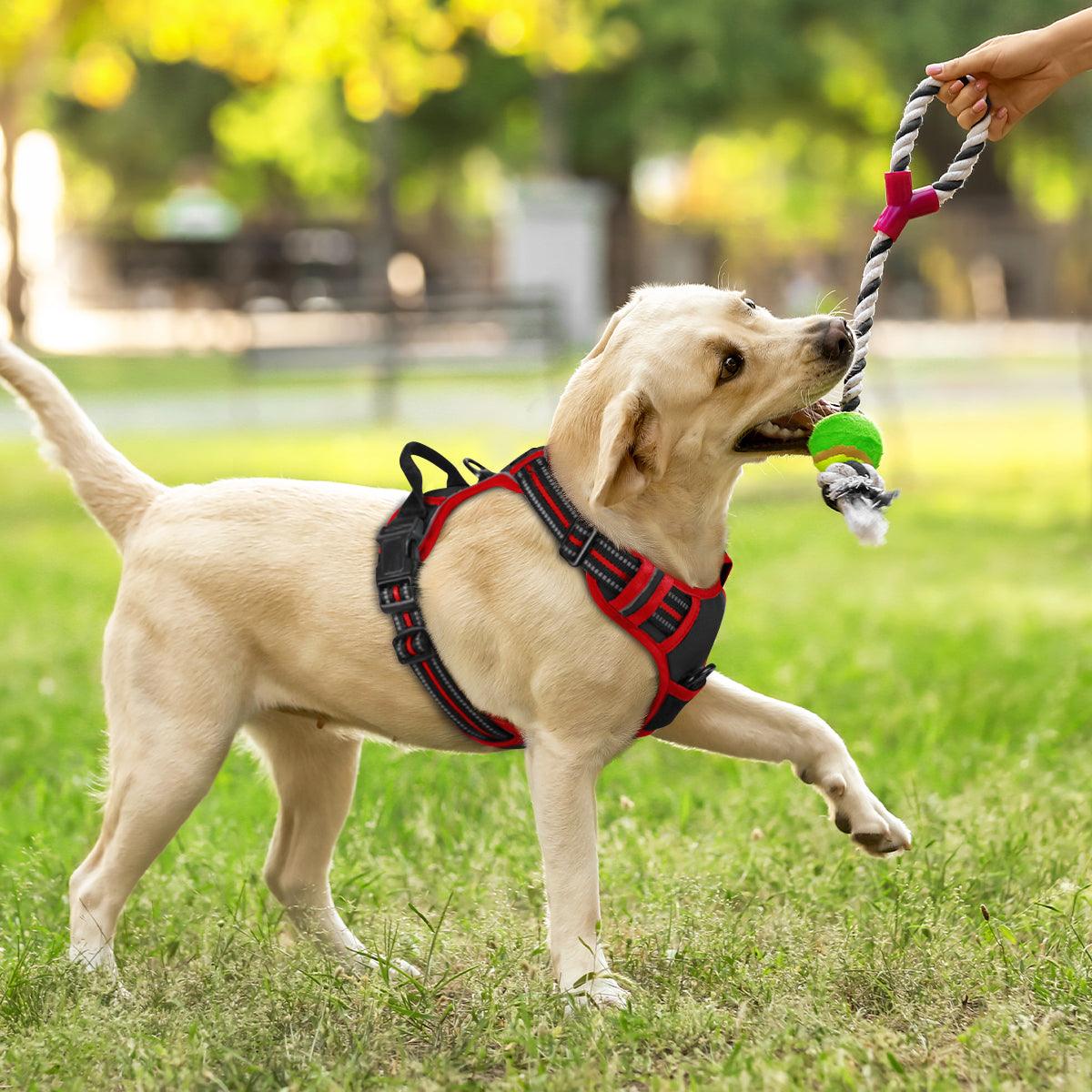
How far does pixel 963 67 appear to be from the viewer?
421 centimetres

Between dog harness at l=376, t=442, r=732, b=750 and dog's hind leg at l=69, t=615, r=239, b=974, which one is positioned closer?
dog harness at l=376, t=442, r=732, b=750

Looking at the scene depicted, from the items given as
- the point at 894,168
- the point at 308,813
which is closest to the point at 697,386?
the point at 894,168

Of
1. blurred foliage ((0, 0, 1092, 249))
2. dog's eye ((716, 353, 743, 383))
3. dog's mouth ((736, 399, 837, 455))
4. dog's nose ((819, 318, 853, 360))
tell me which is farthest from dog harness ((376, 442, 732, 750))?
blurred foliage ((0, 0, 1092, 249))

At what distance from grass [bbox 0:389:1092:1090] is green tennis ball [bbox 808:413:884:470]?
877 millimetres

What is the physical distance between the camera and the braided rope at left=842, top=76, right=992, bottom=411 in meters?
3.81

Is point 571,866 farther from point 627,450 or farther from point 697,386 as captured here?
point 697,386

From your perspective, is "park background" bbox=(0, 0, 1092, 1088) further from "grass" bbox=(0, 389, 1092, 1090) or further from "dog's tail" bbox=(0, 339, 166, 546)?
"dog's tail" bbox=(0, 339, 166, 546)

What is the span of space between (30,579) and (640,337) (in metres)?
6.82

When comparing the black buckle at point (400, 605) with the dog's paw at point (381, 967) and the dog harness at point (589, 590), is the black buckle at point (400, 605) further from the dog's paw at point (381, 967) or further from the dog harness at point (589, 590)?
the dog's paw at point (381, 967)

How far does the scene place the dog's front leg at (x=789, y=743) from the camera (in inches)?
153

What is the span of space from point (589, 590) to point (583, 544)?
0.34ft

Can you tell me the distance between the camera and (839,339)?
3613 millimetres

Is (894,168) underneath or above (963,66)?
underneath

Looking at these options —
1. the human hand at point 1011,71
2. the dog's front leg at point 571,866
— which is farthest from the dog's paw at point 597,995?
the human hand at point 1011,71
